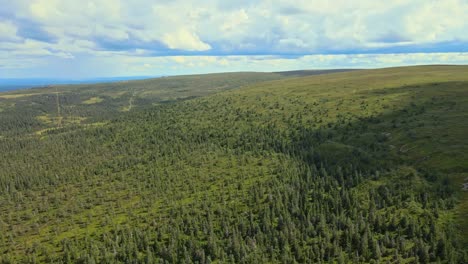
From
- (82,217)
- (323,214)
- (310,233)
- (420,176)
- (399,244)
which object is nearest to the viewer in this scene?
(399,244)

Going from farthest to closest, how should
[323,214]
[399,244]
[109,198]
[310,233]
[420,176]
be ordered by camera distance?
1. [109,198]
2. [420,176]
3. [323,214]
4. [310,233]
5. [399,244]

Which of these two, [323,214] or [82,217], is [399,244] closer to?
[323,214]

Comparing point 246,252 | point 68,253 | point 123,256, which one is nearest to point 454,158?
point 246,252

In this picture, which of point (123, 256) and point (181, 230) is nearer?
point (123, 256)

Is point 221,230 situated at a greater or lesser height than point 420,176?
lesser

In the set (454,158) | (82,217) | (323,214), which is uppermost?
(454,158)

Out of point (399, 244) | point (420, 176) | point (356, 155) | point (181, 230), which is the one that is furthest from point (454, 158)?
point (181, 230)

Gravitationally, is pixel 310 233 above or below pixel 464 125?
below

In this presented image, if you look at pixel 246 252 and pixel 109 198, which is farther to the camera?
pixel 109 198

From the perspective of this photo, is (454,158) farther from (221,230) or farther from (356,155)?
(221,230)
